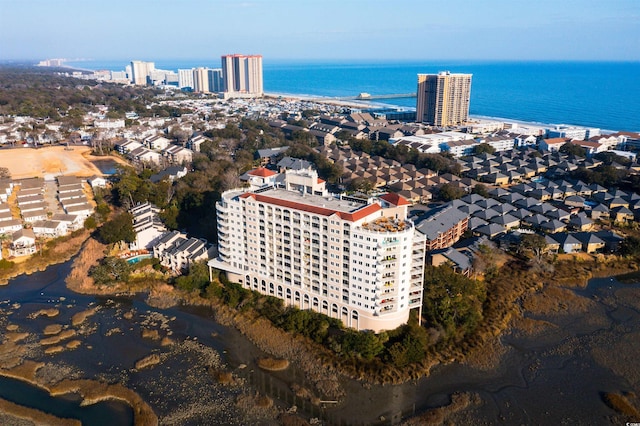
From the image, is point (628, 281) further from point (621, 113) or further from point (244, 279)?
point (621, 113)

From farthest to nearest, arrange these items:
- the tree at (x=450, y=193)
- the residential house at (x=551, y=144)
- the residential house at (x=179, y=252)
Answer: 1. the residential house at (x=551, y=144)
2. the tree at (x=450, y=193)
3. the residential house at (x=179, y=252)

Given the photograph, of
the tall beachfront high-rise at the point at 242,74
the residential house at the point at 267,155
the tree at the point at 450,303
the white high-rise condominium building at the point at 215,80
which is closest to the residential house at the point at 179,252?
the tree at the point at 450,303

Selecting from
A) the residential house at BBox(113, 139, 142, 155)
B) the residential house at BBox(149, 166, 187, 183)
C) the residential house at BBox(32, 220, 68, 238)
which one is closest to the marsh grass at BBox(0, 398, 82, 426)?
the residential house at BBox(32, 220, 68, 238)

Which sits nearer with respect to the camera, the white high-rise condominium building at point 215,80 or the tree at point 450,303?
the tree at point 450,303

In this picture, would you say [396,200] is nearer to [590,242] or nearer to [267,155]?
[590,242]

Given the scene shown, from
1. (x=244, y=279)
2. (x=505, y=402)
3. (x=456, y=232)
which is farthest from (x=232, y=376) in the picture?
(x=456, y=232)

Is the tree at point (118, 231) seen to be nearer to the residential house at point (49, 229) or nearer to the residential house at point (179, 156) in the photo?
the residential house at point (49, 229)
